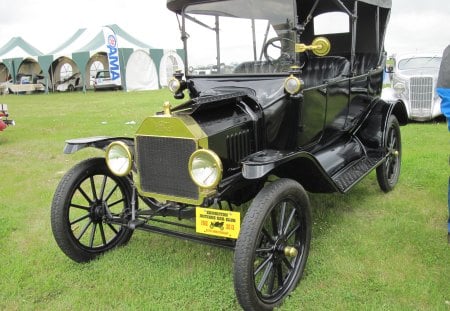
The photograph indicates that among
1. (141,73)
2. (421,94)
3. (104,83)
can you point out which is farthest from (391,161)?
(104,83)

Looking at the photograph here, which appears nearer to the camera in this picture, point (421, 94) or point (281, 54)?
point (281, 54)

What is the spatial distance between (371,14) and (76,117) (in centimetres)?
934

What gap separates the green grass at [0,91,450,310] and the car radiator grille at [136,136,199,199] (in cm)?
66

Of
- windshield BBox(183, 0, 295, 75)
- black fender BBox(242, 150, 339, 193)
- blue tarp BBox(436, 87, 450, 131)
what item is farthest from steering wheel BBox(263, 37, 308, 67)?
blue tarp BBox(436, 87, 450, 131)

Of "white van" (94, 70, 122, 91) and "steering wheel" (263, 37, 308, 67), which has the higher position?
"steering wheel" (263, 37, 308, 67)

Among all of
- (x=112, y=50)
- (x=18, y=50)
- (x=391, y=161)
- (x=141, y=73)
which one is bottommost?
(x=391, y=161)

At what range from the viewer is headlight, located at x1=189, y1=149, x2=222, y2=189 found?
8.39ft

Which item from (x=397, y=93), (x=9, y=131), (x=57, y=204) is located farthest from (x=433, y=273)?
(x=9, y=131)

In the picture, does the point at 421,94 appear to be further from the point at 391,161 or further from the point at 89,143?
the point at 89,143

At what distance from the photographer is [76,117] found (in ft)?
39.5

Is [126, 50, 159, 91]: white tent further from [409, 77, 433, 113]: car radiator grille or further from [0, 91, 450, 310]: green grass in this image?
[0, 91, 450, 310]: green grass

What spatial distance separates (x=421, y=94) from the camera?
9.20 m

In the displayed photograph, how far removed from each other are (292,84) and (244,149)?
59 cm

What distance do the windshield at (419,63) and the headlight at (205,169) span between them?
350 inches
